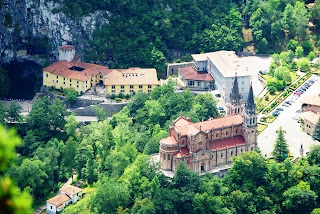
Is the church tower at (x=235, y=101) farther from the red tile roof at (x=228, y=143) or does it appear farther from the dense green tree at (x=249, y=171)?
the dense green tree at (x=249, y=171)

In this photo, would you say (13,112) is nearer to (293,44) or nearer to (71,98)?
(71,98)

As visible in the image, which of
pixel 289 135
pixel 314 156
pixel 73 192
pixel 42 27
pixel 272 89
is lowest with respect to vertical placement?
pixel 73 192

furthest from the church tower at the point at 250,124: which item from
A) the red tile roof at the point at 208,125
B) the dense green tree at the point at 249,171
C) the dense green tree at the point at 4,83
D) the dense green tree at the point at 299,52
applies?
the dense green tree at the point at 4,83

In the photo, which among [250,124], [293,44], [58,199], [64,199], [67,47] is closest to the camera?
[250,124]

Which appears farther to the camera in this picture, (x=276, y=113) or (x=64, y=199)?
(x=276, y=113)

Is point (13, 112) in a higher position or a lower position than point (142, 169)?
higher

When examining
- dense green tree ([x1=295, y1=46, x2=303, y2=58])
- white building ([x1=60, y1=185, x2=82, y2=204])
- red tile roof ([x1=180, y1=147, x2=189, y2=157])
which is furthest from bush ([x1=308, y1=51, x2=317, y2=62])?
white building ([x1=60, y1=185, x2=82, y2=204])

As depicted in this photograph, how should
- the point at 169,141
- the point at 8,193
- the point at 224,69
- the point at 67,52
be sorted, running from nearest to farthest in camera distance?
the point at 8,193, the point at 169,141, the point at 224,69, the point at 67,52

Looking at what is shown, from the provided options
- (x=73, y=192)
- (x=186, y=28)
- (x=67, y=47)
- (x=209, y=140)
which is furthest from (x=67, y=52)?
(x=209, y=140)
